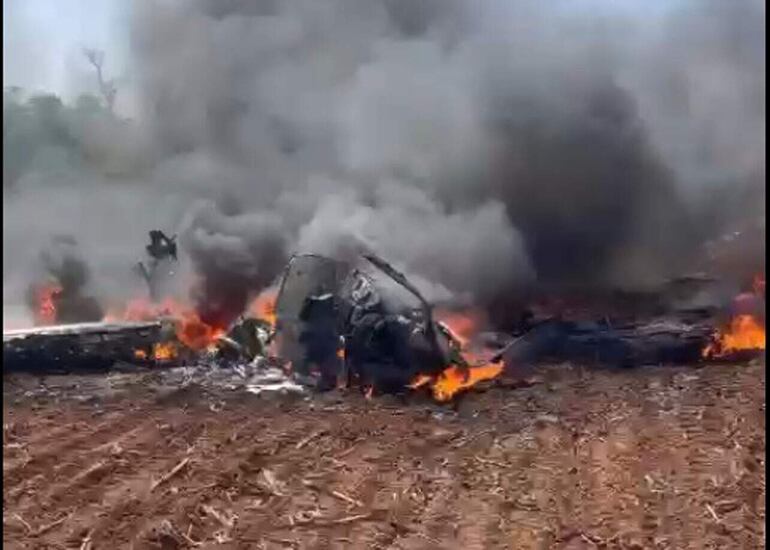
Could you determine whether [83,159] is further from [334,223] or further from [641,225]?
[641,225]

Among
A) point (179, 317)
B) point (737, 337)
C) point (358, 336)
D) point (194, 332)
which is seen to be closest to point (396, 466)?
point (358, 336)

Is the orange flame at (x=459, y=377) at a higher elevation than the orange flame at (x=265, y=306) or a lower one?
lower

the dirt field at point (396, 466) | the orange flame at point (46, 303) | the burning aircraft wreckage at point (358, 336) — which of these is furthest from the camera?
the burning aircraft wreckage at point (358, 336)

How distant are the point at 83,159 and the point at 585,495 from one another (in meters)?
3.03

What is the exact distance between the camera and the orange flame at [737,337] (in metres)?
4.62

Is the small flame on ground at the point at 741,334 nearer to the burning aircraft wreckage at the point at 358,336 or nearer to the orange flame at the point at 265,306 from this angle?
A: the burning aircraft wreckage at the point at 358,336

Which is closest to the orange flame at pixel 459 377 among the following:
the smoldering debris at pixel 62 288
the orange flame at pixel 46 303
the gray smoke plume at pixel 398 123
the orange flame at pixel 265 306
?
the gray smoke plume at pixel 398 123

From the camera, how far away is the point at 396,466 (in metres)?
4.38

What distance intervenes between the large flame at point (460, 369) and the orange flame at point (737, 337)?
115cm

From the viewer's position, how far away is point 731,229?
15.3ft

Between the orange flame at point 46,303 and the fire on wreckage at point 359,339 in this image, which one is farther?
the fire on wreckage at point 359,339

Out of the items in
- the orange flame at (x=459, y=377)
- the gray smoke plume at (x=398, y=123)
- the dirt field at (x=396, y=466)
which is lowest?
the dirt field at (x=396, y=466)

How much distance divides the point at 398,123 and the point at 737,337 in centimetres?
211

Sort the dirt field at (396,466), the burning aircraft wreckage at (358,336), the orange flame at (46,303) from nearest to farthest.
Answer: the dirt field at (396,466), the orange flame at (46,303), the burning aircraft wreckage at (358,336)
